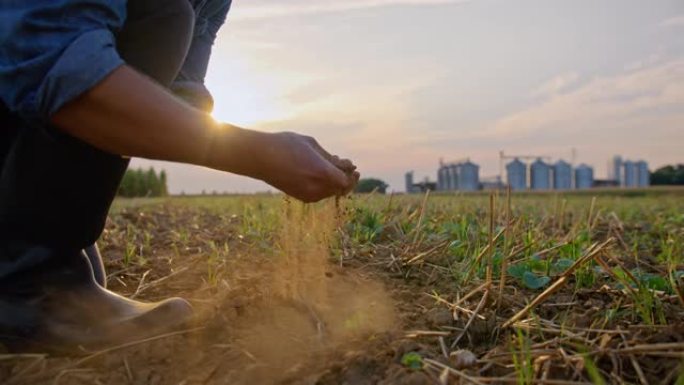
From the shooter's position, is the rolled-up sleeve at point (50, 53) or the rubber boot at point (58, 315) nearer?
the rolled-up sleeve at point (50, 53)

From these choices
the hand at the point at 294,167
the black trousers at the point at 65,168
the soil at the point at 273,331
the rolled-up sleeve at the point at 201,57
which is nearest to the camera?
the hand at the point at 294,167

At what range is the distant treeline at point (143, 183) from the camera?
21406 millimetres

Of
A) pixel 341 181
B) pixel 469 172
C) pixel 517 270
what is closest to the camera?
pixel 341 181

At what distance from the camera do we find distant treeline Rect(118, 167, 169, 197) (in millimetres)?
21406

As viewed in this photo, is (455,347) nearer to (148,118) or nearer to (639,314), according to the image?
(639,314)

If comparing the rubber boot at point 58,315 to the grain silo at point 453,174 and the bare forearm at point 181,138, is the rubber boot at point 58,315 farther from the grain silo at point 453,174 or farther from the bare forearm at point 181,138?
the grain silo at point 453,174

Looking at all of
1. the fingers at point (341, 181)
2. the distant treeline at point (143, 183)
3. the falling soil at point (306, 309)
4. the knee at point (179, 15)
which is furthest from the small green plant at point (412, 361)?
the distant treeline at point (143, 183)

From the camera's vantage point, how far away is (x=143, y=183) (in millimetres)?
22250

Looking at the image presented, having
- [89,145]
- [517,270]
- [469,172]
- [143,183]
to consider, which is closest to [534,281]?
[517,270]

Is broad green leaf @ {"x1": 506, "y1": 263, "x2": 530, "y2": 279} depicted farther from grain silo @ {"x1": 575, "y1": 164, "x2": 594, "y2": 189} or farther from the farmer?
grain silo @ {"x1": 575, "y1": 164, "x2": 594, "y2": 189}

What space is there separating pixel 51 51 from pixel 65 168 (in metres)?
0.41

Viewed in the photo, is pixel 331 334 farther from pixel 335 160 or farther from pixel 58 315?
pixel 58 315

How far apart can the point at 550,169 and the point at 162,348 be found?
121 feet

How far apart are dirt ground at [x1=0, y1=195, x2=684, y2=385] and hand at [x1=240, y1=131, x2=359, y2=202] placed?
351mm
